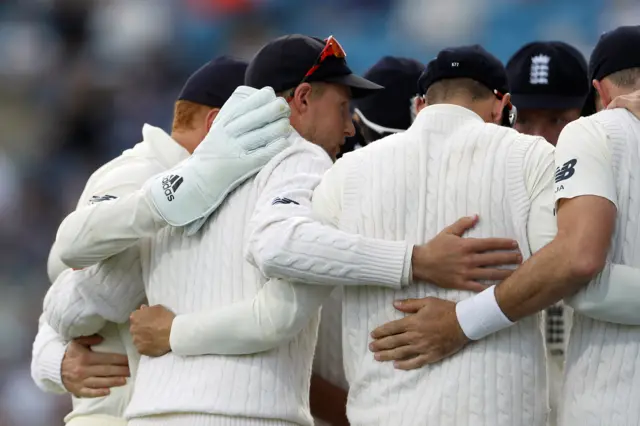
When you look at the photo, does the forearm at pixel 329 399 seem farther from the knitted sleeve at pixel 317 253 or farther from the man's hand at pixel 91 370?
the knitted sleeve at pixel 317 253

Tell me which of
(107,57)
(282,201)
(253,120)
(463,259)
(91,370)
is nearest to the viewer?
(463,259)

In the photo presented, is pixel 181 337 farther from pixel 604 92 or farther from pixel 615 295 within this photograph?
pixel 604 92

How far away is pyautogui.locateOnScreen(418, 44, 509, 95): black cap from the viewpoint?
2.87 m

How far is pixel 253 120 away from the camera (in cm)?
286

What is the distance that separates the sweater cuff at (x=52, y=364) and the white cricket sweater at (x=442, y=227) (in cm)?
106

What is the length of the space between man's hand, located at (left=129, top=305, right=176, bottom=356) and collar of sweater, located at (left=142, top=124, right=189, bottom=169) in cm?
59

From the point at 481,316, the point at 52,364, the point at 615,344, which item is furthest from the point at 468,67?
the point at 52,364

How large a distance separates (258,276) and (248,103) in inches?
18.9

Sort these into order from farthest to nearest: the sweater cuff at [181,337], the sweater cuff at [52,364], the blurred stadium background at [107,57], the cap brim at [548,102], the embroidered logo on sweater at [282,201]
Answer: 1. the blurred stadium background at [107,57]
2. the cap brim at [548,102]
3. the sweater cuff at [52,364]
4. the sweater cuff at [181,337]
5. the embroidered logo on sweater at [282,201]

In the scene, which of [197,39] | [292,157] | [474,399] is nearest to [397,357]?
[474,399]

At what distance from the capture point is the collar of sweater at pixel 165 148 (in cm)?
339

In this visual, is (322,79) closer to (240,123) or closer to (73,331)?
(240,123)

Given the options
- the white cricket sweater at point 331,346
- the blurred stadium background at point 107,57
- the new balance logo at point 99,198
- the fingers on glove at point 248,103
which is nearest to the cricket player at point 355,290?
the fingers on glove at point 248,103

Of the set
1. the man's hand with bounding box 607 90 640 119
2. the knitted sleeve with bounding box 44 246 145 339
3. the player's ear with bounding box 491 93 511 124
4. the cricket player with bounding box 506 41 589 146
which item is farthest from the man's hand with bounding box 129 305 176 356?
the cricket player with bounding box 506 41 589 146
